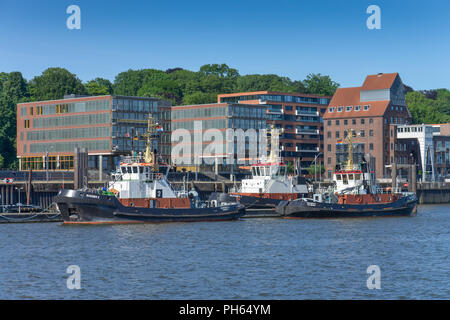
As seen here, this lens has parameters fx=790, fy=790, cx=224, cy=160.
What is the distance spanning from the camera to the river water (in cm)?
4159

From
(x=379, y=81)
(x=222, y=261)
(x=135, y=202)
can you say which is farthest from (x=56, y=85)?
(x=222, y=261)

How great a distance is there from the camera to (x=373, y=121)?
173m

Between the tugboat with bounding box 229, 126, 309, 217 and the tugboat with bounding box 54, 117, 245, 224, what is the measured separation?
11.9 metres

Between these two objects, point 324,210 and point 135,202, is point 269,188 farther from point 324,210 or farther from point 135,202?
point 135,202

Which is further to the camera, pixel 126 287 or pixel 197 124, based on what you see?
pixel 197 124

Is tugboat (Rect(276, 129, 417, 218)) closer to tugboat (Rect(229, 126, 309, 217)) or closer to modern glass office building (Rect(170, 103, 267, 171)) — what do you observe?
tugboat (Rect(229, 126, 309, 217))

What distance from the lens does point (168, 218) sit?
7950 cm

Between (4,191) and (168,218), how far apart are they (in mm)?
24256

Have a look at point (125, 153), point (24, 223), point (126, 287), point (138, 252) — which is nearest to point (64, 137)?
point (125, 153)

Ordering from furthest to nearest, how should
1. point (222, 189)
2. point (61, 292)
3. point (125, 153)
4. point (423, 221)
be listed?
point (125, 153), point (222, 189), point (423, 221), point (61, 292)

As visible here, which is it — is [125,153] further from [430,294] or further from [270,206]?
[430,294]

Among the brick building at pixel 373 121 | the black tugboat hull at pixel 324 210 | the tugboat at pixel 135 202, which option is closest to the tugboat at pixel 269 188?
the black tugboat hull at pixel 324 210

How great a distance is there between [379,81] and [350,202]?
297ft
